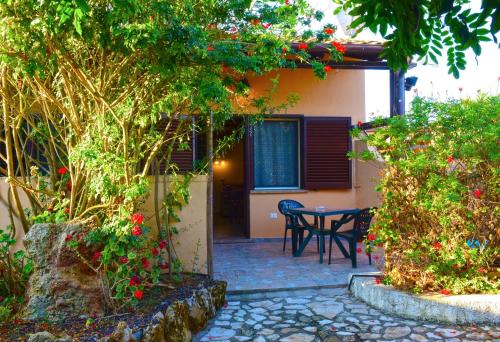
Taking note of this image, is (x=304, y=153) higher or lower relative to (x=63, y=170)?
higher

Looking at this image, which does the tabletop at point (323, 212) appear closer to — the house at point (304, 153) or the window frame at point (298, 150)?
the house at point (304, 153)

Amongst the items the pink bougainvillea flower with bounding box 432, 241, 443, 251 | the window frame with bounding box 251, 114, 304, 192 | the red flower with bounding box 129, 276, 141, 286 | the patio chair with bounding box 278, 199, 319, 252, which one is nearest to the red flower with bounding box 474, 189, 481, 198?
the pink bougainvillea flower with bounding box 432, 241, 443, 251

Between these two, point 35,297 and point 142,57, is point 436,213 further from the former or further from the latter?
point 35,297

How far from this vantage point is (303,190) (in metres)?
8.98

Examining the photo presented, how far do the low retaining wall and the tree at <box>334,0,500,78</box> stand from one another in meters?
2.59

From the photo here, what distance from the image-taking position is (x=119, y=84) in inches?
171


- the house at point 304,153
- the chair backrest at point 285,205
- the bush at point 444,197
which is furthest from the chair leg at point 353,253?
the house at point 304,153

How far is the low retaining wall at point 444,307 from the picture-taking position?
4363 millimetres

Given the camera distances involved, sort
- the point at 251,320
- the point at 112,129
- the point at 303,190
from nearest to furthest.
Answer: the point at 112,129 < the point at 251,320 < the point at 303,190

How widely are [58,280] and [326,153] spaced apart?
613 cm

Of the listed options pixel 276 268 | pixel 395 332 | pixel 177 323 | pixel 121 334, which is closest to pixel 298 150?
pixel 276 268

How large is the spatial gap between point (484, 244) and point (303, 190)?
4518mm

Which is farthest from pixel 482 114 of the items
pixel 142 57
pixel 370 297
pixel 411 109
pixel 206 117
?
pixel 142 57

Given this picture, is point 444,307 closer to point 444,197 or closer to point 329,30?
point 444,197
